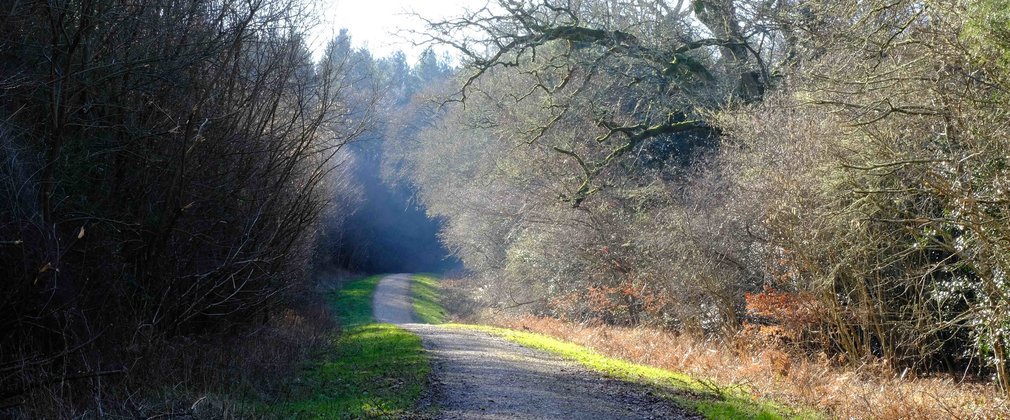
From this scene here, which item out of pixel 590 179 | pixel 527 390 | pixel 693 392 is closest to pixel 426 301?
pixel 590 179

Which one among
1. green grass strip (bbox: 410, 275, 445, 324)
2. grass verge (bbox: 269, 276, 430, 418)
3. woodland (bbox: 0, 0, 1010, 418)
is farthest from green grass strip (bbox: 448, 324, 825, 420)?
green grass strip (bbox: 410, 275, 445, 324)

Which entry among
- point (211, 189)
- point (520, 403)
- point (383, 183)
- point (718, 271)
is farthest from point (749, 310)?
point (383, 183)

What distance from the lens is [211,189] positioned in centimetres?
1162

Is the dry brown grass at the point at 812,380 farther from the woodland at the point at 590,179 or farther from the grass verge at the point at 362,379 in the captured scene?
the grass verge at the point at 362,379

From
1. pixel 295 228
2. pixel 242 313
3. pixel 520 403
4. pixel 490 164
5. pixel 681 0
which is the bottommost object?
pixel 520 403

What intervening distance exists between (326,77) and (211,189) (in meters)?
3.08

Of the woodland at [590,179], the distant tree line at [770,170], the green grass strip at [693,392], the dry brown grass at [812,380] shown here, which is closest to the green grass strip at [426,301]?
the distant tree line at [770,170]

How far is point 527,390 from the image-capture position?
11609mm

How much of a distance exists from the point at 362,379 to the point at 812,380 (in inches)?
274

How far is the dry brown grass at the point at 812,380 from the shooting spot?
33.3ft

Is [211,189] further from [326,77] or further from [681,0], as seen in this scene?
[681,0]

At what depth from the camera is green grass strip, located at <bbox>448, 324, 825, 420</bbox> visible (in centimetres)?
1019

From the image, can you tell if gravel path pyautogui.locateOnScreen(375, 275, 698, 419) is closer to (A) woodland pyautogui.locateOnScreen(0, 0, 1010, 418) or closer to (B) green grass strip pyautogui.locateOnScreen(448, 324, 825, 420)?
(B) green grass strip pyautogui.locateOnScreen(448, 324, 825, 420)

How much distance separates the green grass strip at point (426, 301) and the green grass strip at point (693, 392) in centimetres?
2038
